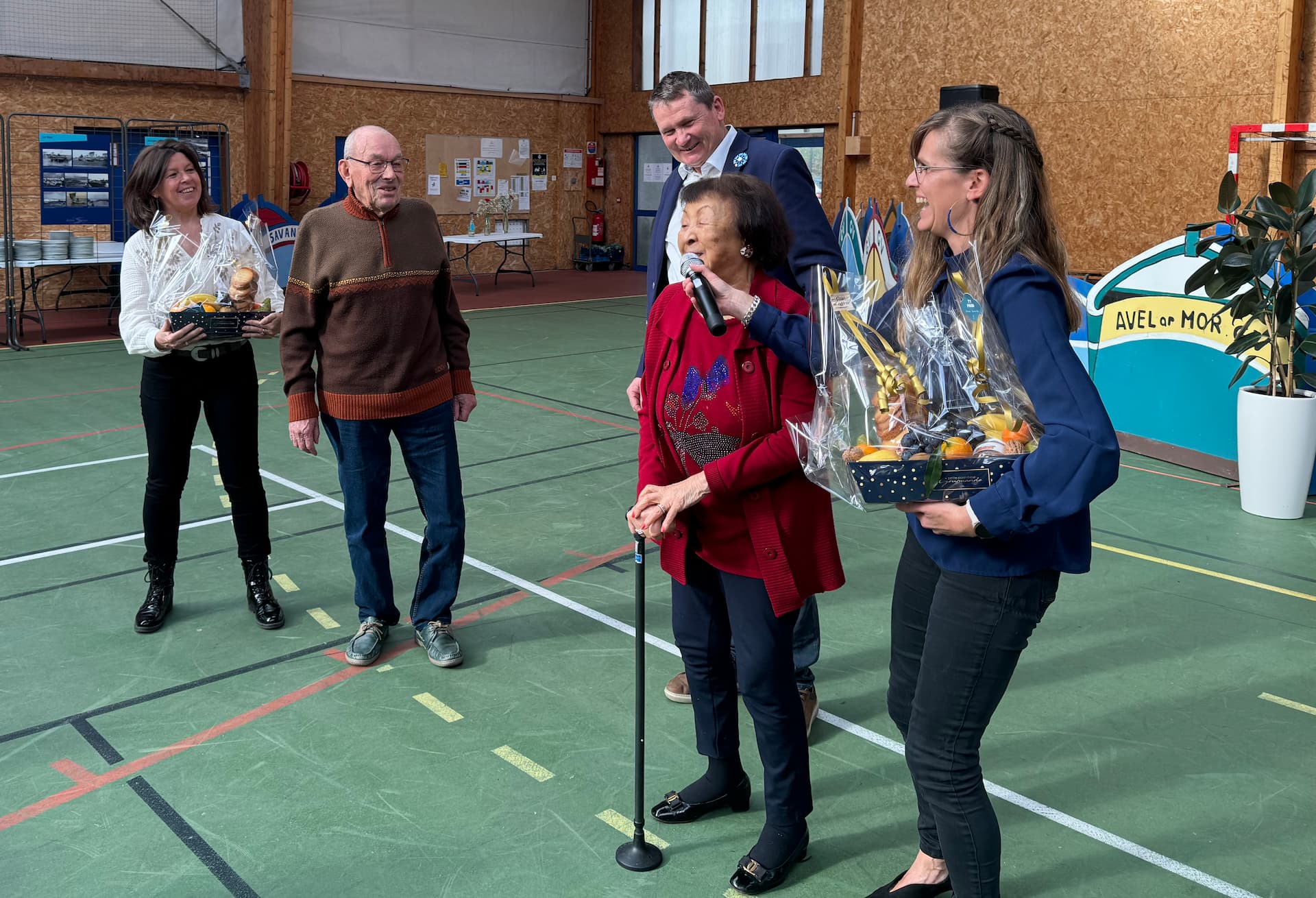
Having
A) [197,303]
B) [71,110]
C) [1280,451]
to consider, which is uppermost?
[71,110]

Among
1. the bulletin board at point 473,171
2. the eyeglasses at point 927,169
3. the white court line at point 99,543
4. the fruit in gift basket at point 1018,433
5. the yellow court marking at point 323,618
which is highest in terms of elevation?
the bulletin board at point 473,171

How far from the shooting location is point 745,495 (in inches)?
96.1

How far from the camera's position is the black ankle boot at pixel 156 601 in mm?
4113

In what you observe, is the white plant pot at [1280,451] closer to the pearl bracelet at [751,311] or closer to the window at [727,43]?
the pearl bracelet at [751,311]

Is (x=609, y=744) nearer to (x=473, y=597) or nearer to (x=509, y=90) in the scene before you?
(x=473, y=597)

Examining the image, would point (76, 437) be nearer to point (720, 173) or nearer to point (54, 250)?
point (54, 250)

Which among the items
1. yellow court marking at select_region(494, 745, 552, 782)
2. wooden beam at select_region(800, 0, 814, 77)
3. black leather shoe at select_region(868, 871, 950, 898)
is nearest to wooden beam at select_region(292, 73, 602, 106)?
wooden beam at select_region(800, 0, 814, 77)

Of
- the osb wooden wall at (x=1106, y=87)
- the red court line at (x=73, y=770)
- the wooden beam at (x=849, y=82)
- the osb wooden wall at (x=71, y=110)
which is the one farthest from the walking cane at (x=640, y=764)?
the osb wooden wall at (x=71, y=110)

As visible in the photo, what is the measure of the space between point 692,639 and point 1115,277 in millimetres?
5601

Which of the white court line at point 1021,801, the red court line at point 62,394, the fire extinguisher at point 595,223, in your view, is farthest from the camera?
the fire extinguisher at point 595,223

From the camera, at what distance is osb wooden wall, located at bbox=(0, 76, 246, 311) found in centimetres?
1301

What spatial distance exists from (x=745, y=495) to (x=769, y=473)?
9 centimetres

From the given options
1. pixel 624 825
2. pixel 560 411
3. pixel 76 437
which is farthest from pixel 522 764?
pixel 76 437

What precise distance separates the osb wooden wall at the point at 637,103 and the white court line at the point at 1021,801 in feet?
38.0
